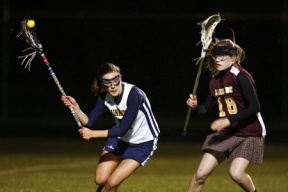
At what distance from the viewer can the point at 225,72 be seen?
28.5 feet

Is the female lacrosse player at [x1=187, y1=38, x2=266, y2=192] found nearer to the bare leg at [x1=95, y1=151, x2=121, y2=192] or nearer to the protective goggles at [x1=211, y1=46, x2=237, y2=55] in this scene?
the protective goggles at [x1=211, y1=46, x2=237, y2=55]

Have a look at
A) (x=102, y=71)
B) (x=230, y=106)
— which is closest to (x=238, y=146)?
(x=230, y=106)

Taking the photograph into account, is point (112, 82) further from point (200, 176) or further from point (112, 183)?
point (200, 176)

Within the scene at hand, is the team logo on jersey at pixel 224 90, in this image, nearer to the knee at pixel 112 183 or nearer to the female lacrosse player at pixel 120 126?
the female lacrosse player at pixel 120 126

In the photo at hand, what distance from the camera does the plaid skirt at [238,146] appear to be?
28.3ft

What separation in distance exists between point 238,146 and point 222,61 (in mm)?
858

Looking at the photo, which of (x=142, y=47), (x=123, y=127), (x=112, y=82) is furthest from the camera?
(x=142, y=47)

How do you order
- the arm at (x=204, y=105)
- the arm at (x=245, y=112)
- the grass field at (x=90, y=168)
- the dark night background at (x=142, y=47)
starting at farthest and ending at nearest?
the dark night background at (x=142, y=47)
the grass field at (x=90, y=168)
the arm at (x=204, y=105)
the arm at (x=245, y=112)

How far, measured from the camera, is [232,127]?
8.73 metres

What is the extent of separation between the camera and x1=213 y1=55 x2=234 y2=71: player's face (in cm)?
861

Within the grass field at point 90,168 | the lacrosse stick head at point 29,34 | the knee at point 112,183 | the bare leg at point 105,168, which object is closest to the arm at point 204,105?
the bare leg at point 105,168

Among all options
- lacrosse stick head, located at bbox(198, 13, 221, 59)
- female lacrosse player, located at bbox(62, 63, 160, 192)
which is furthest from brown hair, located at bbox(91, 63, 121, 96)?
lacrosse stick head, located at bbox(198, 13, 221, 59)

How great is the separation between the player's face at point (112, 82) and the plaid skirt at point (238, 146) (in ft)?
3.44

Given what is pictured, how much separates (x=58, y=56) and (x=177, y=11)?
19.4 ft
